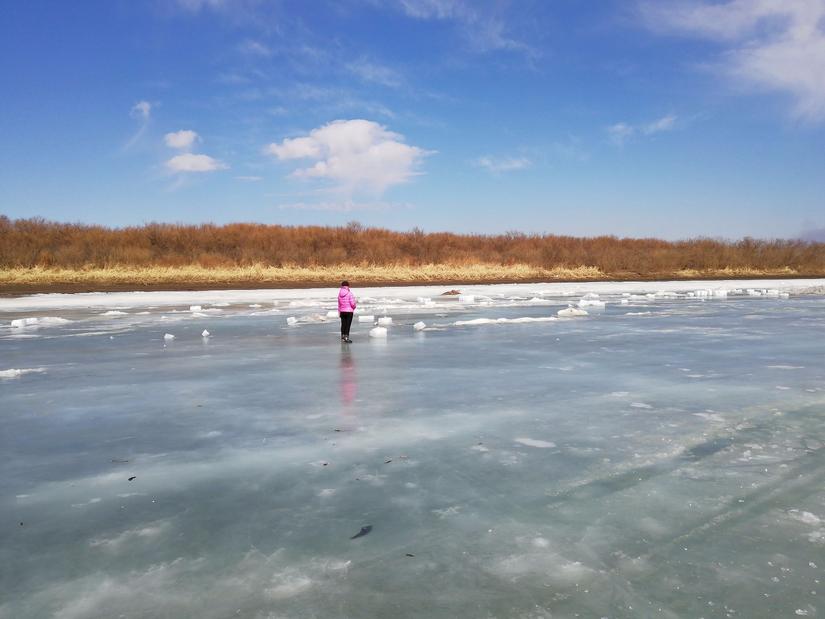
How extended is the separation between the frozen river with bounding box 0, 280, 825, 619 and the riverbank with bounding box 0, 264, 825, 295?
58.8 ft

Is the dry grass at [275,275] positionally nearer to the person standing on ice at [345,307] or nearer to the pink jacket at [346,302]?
the person standing on ice at [345,307]

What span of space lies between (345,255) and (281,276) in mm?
7511

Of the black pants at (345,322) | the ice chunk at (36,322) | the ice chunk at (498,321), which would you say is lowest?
the ice chunk at (36,322)

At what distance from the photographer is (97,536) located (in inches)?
113

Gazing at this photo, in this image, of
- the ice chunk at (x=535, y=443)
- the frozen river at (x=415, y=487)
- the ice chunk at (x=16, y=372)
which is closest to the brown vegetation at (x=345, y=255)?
the ice chunk at (x=16, y=372)

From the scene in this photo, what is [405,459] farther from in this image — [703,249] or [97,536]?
[703,249]

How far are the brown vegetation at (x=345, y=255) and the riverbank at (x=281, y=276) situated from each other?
3.1 inches

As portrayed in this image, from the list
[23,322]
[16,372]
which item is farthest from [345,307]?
[23,322]

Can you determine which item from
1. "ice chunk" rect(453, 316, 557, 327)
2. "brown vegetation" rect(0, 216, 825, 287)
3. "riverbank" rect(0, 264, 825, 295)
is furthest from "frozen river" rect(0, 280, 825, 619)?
"brown vegetation" rect(0, 216, 825, 287)

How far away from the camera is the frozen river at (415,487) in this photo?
7.72ft

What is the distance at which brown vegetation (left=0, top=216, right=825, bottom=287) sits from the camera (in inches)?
1069

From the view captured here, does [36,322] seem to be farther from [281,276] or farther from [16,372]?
[281,276]

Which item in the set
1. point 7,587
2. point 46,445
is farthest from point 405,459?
point 46,445

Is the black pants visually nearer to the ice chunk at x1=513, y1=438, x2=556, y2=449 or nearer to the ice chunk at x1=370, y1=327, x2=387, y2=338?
the ice chunk at x1=370, y1=327, x2=387, y2=338
